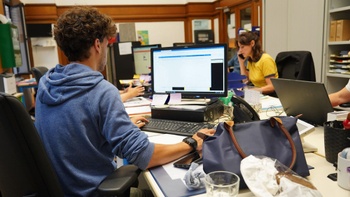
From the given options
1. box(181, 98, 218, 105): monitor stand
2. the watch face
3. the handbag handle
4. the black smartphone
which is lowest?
the black smartphone

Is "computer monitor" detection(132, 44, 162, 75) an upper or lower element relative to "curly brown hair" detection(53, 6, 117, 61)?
lower

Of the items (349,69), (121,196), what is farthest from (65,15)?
(349,69)

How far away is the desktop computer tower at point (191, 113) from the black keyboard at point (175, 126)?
1.5 inches

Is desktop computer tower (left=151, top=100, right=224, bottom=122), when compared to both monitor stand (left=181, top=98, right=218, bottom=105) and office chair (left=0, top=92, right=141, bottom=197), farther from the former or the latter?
office chair (left=0, top=92, right=141, bottom=197)

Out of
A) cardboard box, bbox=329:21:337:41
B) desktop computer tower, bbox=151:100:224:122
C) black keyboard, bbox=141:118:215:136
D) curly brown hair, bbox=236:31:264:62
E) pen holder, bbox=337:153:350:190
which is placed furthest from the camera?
cardboard box, bbox=329:21:337:41

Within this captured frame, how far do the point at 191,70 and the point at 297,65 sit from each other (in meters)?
1.39

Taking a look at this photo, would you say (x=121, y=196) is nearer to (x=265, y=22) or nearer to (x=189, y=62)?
(x=189, y=62)

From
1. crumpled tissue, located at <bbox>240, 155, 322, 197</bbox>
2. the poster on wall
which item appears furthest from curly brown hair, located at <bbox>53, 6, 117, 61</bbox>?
the poster on wall

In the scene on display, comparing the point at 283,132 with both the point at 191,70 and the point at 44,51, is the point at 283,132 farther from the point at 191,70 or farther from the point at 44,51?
the point at 44,51

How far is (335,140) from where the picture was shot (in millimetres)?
1014

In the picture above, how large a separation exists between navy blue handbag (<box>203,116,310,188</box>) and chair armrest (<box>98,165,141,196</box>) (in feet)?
1.05

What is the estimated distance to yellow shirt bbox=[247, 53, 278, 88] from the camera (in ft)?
9.54

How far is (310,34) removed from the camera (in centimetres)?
354

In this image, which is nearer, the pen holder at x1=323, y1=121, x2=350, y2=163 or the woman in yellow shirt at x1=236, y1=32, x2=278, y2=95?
the pen holder at x1=323, y1=121, x2=350, y2=163
